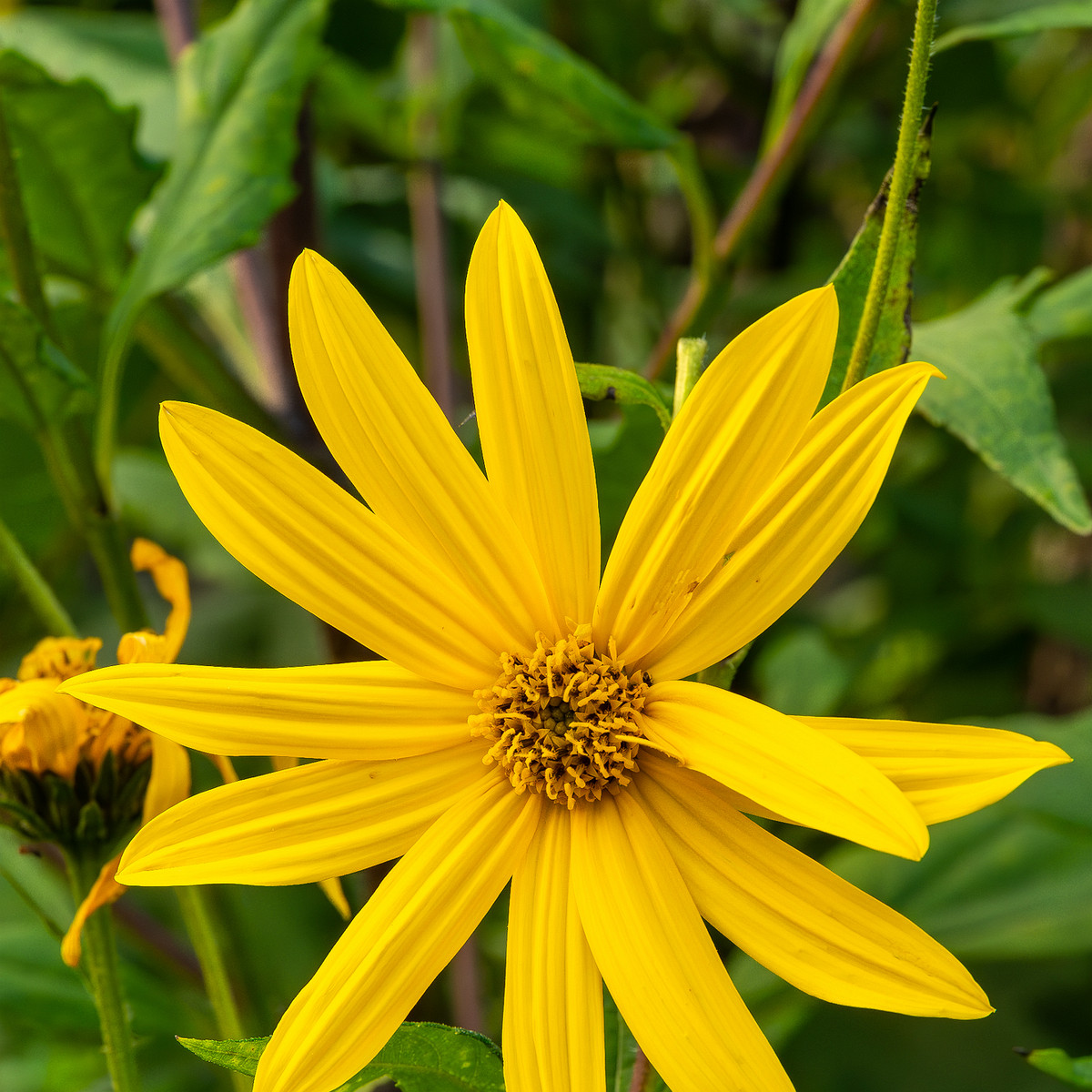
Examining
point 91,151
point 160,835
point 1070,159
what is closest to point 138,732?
point 160,835

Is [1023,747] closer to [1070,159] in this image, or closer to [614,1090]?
[614,1090]

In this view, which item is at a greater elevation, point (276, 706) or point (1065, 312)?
point (1065, 312)

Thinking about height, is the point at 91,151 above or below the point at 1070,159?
below

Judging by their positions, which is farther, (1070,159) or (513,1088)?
(1070,159)

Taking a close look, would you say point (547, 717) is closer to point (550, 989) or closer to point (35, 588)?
point (550, 989)

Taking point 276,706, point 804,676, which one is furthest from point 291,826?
point 804,676

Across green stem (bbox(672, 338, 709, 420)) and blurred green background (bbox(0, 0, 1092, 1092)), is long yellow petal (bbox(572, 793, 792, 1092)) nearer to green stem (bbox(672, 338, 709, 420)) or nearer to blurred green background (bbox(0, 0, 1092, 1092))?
green stem (bbox(672, 338, 709, 420))

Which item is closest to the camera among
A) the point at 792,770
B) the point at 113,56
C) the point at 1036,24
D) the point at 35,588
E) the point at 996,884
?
the point at 792,770
